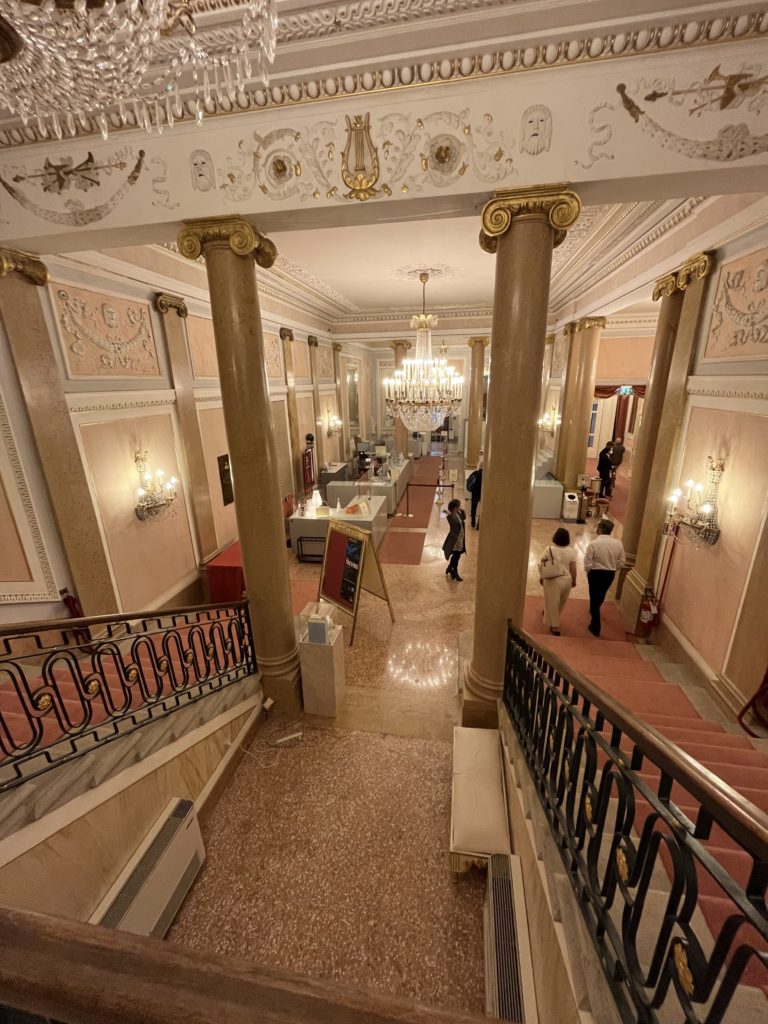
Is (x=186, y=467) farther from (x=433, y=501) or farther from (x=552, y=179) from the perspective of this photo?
(x=433, y=501)

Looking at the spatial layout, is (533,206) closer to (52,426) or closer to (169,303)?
(52,426)

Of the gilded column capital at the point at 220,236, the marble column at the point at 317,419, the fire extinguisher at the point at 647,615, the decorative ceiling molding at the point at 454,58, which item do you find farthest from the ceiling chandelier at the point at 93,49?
the marble column at the point at 317,419

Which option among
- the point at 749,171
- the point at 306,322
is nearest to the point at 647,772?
the point at 749,171

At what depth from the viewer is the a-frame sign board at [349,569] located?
505 centimetres

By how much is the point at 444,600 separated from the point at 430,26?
583cm

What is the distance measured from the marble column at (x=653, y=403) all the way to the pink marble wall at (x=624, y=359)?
7447 mm

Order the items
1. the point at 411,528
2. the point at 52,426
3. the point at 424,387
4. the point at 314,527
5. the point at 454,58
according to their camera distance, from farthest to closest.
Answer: the point at 411,528 → the point at 314,527 → the point at 424,387 → the point at 52,426 → the point at 454,58

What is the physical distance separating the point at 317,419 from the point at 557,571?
897cm

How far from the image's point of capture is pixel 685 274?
4.56 meters

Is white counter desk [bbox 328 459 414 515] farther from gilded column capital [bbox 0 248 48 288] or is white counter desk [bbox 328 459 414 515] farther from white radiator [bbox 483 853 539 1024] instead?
white radiator [bbox 483 853 539 1024]

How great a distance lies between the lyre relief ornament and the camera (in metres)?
2.69

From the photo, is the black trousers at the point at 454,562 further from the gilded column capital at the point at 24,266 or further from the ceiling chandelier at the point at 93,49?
the gilded column capital at the point at 24,266

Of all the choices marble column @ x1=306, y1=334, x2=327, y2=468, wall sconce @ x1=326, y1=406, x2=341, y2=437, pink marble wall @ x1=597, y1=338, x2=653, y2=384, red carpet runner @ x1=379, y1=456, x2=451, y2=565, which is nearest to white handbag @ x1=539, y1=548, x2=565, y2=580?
red carpet runner @ x1=379, y1=456, x2=451, y2=565

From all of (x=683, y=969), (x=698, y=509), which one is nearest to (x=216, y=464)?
(x=698, y=509)
